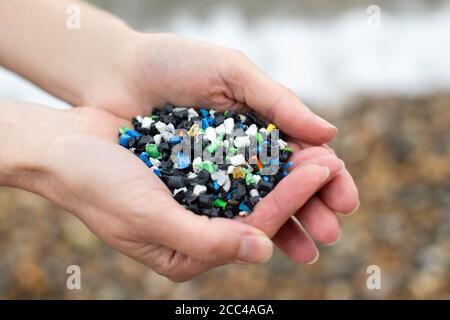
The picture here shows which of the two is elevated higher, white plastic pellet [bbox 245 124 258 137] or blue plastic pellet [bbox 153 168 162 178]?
white plastic pellet [bbox 245 124 258 137]

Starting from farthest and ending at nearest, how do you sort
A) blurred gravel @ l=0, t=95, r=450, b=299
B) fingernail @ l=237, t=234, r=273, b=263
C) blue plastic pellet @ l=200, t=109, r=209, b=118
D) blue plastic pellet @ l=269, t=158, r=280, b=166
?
blurred gravel @ l=0, t=95, r=450, b=299 < blue plastic pellet @ l=200, t=109, r=209, b=118 < blue plastic pellet @ l=269, t=158, r=280, b=166 < fingernail @ l=237, t=234, r=273, b=263

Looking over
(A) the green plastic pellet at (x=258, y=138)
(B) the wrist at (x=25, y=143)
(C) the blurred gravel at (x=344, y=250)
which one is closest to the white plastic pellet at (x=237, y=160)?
(A) the green plastic pellet at (x=258, y=138)

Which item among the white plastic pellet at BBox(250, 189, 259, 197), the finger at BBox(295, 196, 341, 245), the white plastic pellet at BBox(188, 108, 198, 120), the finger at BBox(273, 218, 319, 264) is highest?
the white plastic pellet at BBox(188, 108, 198, 120)

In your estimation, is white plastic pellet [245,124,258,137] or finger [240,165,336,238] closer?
finger [240,165,336,238]

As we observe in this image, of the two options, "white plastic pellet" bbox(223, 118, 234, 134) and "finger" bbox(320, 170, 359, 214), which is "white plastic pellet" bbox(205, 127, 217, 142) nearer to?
"white plastic pellet" bbox(223, 118, 234, 134)

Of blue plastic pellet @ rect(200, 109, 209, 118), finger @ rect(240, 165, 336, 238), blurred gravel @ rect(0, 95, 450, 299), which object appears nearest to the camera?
finger @ rect(240, 165, 336, 238)

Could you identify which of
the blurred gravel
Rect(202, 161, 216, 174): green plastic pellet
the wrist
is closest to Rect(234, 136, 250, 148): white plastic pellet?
Rect(202, 161, 216, 174): green plastic pellet

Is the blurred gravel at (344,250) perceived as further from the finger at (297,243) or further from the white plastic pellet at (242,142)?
the white plastic pellet at (242,142)
